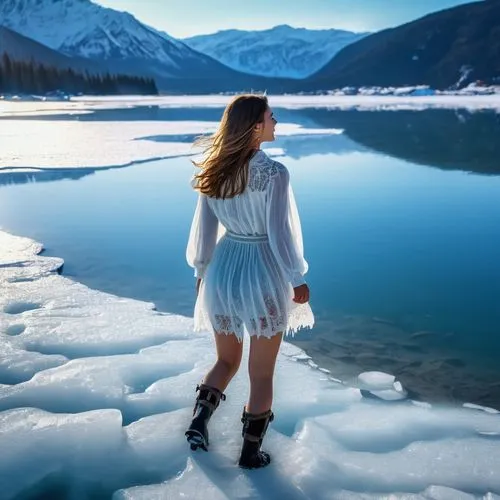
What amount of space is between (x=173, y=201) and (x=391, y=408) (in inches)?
274

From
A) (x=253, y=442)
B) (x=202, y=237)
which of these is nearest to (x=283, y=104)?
(x=202, y=237)

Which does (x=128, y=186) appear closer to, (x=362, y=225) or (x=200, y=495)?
(x=362, y=225)

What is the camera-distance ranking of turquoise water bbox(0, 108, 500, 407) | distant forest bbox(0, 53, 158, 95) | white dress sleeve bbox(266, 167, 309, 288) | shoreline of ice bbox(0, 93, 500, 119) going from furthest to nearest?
distant forest bbox(0, 53, 158, 95), shoreline of ice bbox(0, 93, 500, 119), turquoise water bbox(0, 108, 500, 407), white dress sleeve bbox(266, 167, 309, 288)

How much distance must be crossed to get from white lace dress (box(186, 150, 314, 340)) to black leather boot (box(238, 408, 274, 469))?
389 millimetres

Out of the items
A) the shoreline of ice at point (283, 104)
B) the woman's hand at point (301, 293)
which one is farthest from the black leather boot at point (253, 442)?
the shoreline of ice at point (283, 104)

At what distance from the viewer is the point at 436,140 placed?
1942 cm

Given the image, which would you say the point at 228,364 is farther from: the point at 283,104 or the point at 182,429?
the point at 283,104

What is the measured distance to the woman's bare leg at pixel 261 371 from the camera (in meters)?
2.84

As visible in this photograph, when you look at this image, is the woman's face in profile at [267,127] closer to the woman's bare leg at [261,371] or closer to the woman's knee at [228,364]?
the woman's bare leg at [261,371]

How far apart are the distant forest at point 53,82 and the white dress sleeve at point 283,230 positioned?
102m

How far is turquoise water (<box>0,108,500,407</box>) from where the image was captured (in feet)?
13.9

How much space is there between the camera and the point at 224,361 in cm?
306

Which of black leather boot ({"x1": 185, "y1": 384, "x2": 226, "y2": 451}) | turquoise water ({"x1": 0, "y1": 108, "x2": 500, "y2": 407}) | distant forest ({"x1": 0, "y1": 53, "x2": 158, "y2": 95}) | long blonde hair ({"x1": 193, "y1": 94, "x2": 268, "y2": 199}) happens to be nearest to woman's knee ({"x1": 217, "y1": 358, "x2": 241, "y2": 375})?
black leather boot ({"x1": 185, "y1": 384, "x2": 226, "y2": 451})

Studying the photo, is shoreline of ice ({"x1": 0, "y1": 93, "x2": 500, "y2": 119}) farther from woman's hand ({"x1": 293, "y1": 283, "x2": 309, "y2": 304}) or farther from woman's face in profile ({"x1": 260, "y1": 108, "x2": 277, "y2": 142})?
woman's hand ({"x1": 293, "y1": 283, "x2": 309, "y2": 304})
